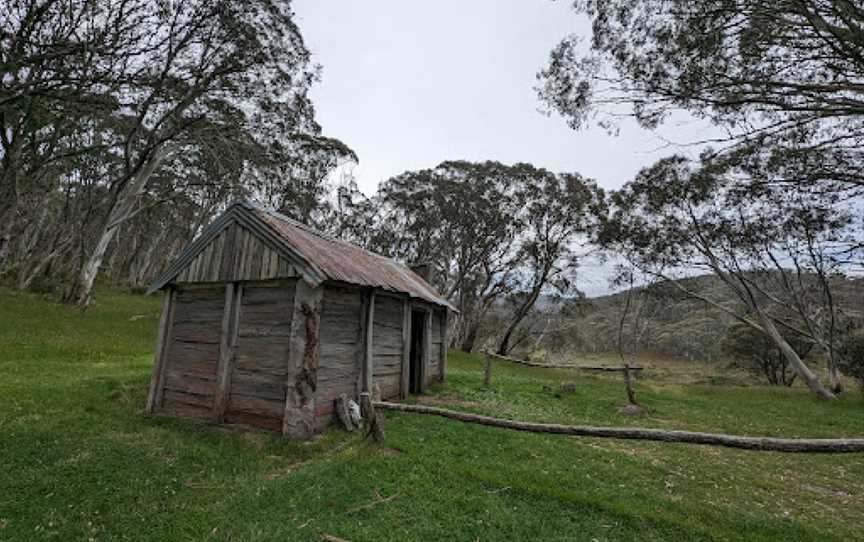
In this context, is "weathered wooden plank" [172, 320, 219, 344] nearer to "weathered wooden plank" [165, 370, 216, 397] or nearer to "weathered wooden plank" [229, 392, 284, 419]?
"weathered wooden plank" [165, 370, 216, 397]

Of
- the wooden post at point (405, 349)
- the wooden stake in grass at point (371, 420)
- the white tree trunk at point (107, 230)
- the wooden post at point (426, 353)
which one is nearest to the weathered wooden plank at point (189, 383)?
the wooden stake in grass at point (371, 420)

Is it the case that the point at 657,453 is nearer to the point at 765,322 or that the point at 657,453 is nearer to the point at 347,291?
the point at 347,291

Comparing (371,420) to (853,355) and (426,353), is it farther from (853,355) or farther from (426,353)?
(853,355)

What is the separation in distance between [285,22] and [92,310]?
18455 millimetres

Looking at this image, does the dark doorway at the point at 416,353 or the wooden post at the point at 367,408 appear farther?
the dark doorway at the point at 416,353

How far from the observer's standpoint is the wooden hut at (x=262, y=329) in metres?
8.47

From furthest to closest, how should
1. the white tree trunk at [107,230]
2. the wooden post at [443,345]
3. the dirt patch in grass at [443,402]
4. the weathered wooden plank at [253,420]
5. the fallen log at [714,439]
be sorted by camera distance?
the white tree trunk at [107,230] < the wooden post at [443,345] < the dirt patch in grass at [443,402] < the weathered wooden plank at [253,420] < the fallen log at [714,439]

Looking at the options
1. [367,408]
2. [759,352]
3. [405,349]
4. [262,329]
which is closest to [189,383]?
[262,329]

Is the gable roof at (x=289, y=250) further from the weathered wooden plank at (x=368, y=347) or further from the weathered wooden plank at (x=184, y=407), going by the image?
the weathered wooden plank at (x=184, y=407)

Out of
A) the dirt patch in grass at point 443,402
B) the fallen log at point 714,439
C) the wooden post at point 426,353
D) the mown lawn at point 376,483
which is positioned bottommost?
the mown lawn at point 376,483

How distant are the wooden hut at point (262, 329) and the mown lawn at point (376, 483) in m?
0.65

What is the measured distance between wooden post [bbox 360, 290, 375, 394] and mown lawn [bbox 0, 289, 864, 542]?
0.97m

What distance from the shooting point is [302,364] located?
8336mm

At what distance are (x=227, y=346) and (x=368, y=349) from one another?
123 inches
